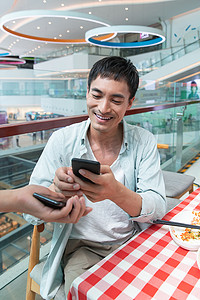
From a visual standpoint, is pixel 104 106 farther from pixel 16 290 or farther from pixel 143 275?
pixel 16 290

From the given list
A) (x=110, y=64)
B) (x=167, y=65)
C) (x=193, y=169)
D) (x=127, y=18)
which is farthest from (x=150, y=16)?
(x=110, y=64)

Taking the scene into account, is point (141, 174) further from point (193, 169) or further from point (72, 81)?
point (72, 81)

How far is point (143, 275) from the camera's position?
2.52 feet

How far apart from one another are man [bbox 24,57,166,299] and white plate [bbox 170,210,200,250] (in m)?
0.09

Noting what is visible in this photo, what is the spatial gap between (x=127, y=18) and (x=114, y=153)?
13157 mm

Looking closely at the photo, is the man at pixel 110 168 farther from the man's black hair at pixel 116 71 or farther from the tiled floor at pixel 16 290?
the tiled floor at pixel 16 290

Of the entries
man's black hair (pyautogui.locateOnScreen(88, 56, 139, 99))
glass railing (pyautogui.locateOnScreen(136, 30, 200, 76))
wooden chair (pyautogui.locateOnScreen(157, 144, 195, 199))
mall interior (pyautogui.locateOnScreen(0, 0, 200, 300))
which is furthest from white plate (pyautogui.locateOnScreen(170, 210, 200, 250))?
glass railing (pyautogui.locateOnScreen(136, 30, 200, 76))

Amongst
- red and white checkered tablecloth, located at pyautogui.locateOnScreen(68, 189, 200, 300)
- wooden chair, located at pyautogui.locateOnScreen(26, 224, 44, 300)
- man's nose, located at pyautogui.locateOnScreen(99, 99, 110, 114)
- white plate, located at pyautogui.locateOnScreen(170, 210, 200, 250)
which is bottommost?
wooden chair, located at pyautogui.locateOnScreen(26, 224, 44, 300)

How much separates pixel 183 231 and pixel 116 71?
0.73 metres

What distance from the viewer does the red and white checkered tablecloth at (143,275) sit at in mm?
700

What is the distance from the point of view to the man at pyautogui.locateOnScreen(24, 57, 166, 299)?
1.02 metres

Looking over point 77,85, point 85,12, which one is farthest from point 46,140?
point 85,12

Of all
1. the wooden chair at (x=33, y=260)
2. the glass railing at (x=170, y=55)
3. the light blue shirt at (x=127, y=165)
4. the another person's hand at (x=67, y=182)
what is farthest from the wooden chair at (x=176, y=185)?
the glass railing at (x=170, y=55)

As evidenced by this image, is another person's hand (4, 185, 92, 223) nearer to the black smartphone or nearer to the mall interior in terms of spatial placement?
the black smartphone
